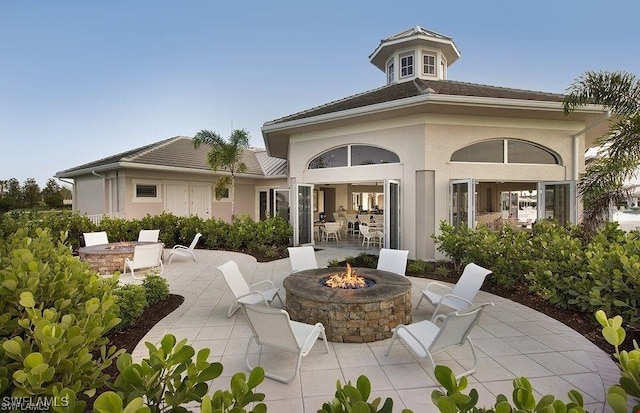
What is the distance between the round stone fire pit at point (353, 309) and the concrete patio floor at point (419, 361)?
200 mm

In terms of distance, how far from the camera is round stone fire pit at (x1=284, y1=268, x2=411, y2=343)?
179 inches

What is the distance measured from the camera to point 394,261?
6.92 m

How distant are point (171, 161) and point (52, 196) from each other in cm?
2079

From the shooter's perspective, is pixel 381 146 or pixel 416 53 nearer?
pixel 381 146

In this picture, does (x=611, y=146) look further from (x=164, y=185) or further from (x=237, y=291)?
(x=164, y=185)

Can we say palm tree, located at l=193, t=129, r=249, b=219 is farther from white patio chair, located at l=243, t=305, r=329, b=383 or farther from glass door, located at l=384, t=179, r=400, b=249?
white patio chair, located at l=243, t=305, r=329, b=383

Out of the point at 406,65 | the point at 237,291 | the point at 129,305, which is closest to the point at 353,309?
the point at 237,291

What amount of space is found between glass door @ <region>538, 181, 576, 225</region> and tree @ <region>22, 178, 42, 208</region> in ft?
120

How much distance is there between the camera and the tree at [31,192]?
93.0 feet

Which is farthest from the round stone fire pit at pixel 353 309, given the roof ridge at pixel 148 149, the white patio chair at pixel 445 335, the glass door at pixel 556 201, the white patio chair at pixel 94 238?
the roof ridge at pixel 148 149

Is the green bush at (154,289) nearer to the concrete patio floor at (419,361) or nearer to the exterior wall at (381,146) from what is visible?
the concrete patio floor at (419,361)

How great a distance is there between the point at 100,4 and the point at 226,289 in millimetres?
9343

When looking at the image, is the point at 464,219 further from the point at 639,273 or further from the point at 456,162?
the point at 639,273

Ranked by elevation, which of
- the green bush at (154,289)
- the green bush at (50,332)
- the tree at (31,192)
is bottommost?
the green bush at (154,289)
